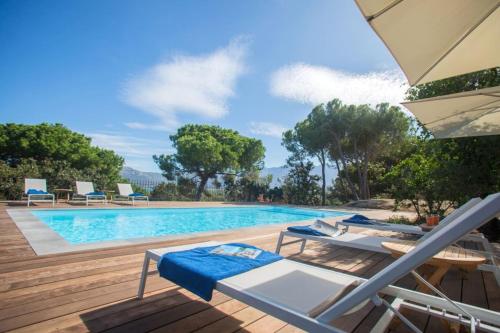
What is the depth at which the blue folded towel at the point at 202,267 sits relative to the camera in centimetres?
165

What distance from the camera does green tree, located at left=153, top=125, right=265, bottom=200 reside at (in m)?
18.1

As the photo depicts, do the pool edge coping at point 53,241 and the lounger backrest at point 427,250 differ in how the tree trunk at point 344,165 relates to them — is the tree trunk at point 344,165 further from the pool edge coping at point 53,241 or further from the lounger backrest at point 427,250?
the lounger backrest at point 427,250

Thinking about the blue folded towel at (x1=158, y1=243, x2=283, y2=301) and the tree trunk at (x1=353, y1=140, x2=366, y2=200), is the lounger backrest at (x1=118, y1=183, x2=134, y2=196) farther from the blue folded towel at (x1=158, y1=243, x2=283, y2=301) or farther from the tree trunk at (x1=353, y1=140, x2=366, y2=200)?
the tree trunk at (x1=353, y1=140, x2=366, y2=200)

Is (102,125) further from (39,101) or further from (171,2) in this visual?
(171,2)

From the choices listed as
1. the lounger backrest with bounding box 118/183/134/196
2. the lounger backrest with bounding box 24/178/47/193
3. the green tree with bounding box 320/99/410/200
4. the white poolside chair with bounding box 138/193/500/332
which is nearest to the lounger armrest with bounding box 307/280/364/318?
the white poolside chair with bounding box 138/193/500/332

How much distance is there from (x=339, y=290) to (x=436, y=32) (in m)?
2.26

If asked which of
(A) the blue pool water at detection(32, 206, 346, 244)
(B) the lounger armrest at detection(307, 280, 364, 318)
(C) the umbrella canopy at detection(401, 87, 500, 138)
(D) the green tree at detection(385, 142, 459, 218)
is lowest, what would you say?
(A) the blue pool water at detection(32, 206, 346, 244)

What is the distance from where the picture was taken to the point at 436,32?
2.12 m

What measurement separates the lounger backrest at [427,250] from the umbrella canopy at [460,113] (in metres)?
2.19

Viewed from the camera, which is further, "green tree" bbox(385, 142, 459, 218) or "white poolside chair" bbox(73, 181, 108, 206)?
"white poolside chair" bbox(73, 181, 108, 206)

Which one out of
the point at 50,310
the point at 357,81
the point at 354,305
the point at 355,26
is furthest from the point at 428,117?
the point at 357,81

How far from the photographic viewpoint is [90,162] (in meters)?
15.8

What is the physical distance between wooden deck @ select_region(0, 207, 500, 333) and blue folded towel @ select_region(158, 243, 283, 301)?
324 mm

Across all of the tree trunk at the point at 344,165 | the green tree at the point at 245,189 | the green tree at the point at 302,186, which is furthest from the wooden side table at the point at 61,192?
the tree trunk at the point at 344,165
